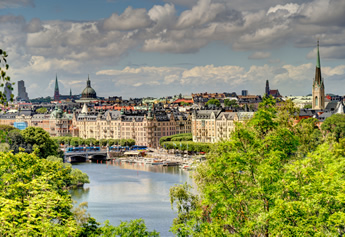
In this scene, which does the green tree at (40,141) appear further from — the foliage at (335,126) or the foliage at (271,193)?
the foliage at (271,193)

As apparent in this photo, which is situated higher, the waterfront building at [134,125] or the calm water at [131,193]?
the waterfront building at [134,125]

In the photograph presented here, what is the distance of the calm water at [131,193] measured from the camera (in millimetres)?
44312

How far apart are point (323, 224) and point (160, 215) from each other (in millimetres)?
29387

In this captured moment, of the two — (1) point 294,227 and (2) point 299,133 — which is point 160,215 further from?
(1) point 294,227

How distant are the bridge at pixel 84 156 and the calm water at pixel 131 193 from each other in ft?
22.6

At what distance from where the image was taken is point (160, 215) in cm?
4494

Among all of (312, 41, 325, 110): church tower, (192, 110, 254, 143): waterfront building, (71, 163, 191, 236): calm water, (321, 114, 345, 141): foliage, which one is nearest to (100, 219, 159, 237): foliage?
(71, 163, 191, 236): calm water

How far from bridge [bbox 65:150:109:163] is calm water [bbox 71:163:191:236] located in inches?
271

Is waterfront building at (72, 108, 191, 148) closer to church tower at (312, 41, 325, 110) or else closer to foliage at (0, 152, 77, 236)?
church tower at (312, 41, 325, 110)

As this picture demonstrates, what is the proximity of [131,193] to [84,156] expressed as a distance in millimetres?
38794

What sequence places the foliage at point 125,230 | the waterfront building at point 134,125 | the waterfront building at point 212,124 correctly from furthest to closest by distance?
the waterfront building at point 134,125, the waterfront building at point 212,124, the foliage at point 125,230

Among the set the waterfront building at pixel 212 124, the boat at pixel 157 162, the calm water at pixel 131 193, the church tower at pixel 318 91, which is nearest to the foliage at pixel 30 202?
the calm water at pixel 131 193

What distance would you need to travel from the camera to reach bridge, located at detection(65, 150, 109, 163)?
9249cm

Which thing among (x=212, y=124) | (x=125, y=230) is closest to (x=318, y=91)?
(x=212, y=124)
